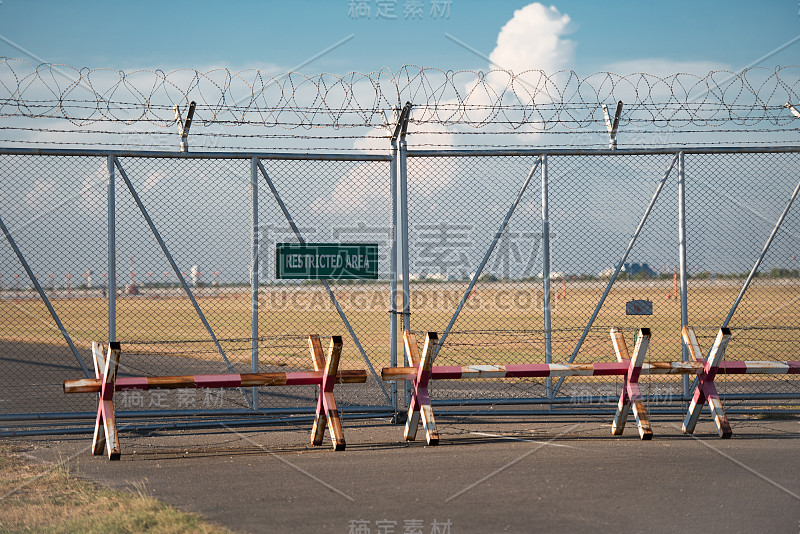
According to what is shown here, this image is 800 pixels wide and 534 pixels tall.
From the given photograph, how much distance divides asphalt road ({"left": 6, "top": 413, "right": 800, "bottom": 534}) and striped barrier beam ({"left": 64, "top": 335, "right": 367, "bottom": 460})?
219mm

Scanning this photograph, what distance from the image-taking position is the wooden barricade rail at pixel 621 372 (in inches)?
306

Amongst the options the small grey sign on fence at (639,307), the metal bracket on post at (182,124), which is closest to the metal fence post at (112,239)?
the metal bracket on post at (182,124)

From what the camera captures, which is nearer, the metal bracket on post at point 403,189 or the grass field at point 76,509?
the grass field at point 76,509

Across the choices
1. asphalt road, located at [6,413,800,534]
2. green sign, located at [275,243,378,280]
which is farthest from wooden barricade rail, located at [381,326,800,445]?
green sign, located at [275,243,378,280]

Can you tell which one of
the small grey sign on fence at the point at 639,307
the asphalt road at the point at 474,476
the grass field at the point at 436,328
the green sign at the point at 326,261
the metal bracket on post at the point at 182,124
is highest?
the metal bracket on post at the point at 182,124

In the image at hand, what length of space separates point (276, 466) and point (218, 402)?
380cm

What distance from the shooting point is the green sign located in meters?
8.81

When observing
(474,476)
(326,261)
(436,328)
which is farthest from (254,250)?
(436,328)

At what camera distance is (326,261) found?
8945 mm

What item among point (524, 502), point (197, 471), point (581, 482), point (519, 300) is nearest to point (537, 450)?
point (581, 482)

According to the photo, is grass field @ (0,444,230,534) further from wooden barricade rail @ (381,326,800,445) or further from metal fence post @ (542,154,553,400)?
metal fence post @ (542,154,553,400)

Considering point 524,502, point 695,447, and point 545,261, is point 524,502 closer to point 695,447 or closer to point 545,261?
point 695,447

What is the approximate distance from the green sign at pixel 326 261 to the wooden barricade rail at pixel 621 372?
123 centimetres

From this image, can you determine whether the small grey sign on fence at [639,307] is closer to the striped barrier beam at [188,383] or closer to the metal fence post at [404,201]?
the metal fence post at [404,201]
